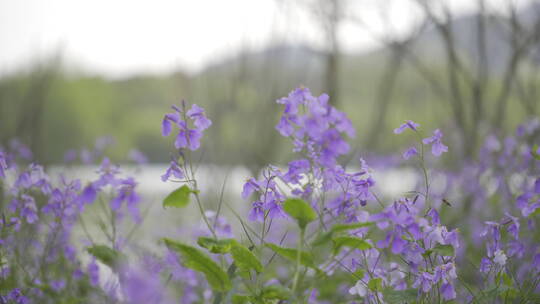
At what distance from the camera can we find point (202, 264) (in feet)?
4.06

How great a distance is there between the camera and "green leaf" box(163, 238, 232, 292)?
1189 mm

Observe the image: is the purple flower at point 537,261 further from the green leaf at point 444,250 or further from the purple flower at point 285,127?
the purple flower at point 285,127

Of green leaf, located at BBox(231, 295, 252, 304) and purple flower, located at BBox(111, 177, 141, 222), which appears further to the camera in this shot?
purple flower, located at BBox(111, 177, 141, 222)

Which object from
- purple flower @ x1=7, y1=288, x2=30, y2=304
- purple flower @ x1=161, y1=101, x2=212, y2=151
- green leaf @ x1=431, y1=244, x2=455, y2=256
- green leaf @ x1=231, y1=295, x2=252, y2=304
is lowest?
purple flower @ x1=7, y1=288, x2=30, y2=304

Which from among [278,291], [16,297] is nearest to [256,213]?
[278,291]

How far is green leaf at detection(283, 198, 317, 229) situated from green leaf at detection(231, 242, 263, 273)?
0.16 metres

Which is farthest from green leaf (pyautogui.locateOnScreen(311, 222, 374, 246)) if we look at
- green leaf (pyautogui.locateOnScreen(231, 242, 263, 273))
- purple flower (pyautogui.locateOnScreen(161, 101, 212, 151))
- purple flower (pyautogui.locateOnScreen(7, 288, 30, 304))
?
purple flower (pyautogui.locateOnScreen(7, 288, 30, 304))

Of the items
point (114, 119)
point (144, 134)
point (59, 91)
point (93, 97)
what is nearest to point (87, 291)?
point (59, 91)

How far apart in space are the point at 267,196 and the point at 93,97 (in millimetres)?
36584

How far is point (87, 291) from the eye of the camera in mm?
2346

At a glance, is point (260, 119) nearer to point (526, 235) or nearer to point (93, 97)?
point (526, 235)

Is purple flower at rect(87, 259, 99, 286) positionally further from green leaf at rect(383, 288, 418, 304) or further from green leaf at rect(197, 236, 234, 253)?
green leaf at rect(383, 288, 418, 304)

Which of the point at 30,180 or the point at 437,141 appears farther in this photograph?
the point at 30,180

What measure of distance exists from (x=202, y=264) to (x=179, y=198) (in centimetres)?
19
